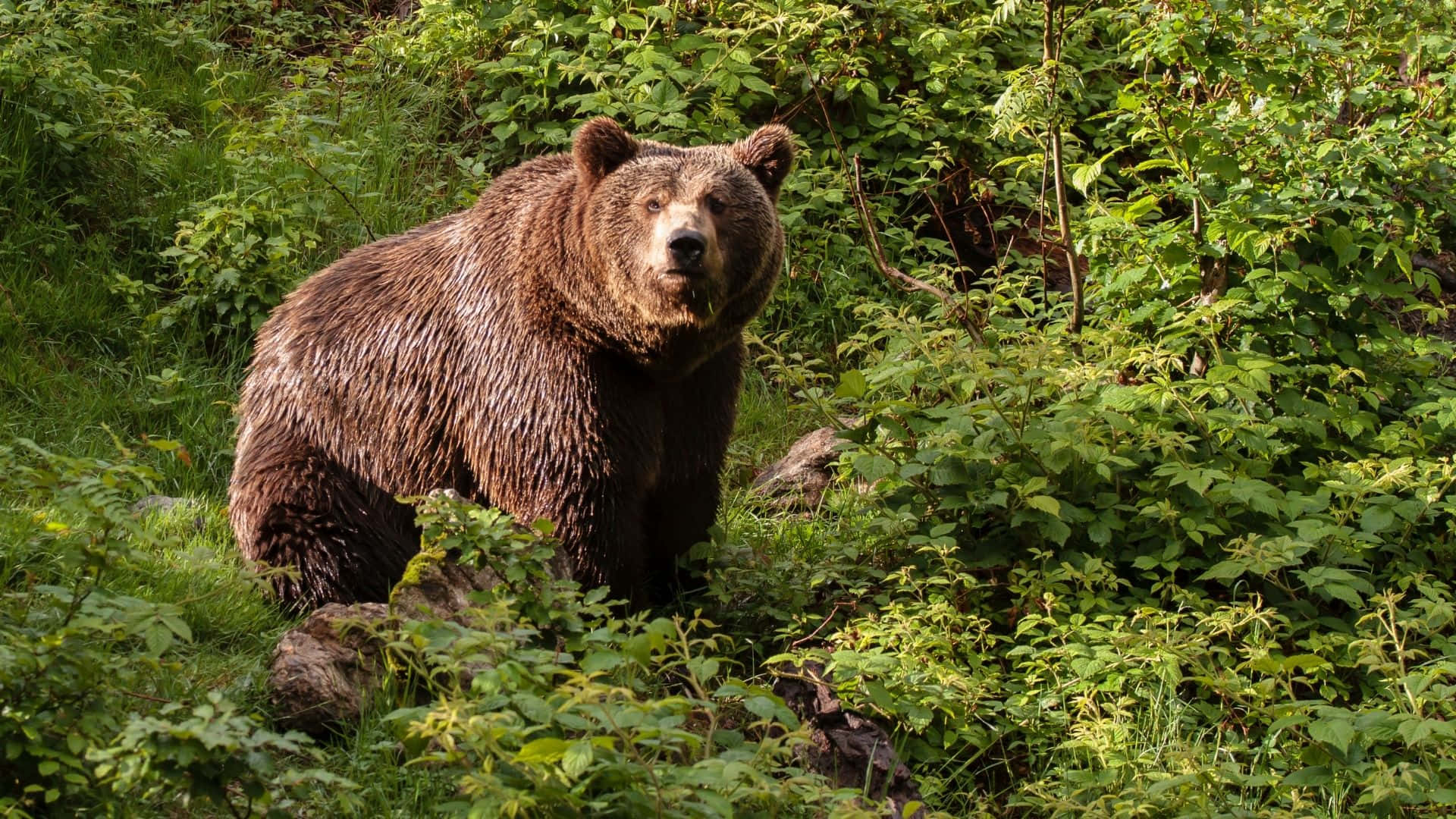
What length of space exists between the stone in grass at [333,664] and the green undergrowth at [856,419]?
8cm

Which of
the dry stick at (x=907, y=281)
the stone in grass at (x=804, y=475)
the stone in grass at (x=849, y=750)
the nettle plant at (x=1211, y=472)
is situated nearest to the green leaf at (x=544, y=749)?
the stone in grass at (x=849, y=750)

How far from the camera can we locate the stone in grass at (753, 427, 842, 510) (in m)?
6.44

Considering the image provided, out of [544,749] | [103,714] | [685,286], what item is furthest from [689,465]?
[103,714]

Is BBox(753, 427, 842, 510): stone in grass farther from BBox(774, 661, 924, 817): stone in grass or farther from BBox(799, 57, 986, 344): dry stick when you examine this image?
BBox(774, 661, 924, 817): stone in grass

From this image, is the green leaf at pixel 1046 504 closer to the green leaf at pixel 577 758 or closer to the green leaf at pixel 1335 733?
the green leaf at pixel 1335 733

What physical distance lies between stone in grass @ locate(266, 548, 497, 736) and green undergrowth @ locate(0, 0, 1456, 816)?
84mm

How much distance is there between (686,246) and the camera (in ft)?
16.4

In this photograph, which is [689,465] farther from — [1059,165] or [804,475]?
[1059,165]

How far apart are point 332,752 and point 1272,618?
3.18 metres

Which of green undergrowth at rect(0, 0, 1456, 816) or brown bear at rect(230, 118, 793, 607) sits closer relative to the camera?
green undergrowth at rect(0, 0, 1456, 816)

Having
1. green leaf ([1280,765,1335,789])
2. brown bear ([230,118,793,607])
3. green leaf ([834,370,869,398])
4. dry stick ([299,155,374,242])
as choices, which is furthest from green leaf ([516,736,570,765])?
dry stick ([299,155,374,242])

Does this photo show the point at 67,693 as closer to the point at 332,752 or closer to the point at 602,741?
the point at 332,752

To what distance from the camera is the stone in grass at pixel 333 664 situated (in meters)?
4.13

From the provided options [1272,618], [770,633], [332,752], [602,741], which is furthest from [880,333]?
[602,741]
